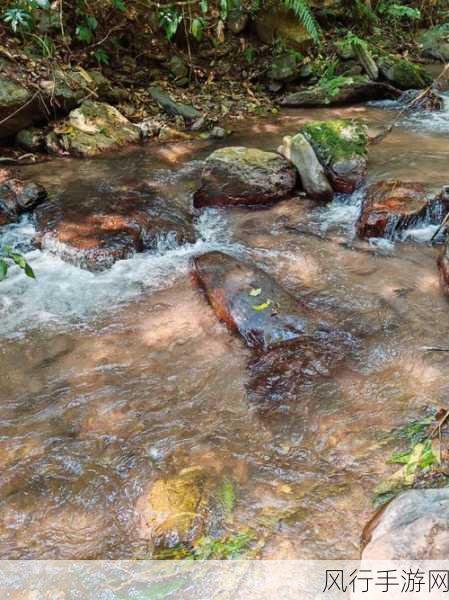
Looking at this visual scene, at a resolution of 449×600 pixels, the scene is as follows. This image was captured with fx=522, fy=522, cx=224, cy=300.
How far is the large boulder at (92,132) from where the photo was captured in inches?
275

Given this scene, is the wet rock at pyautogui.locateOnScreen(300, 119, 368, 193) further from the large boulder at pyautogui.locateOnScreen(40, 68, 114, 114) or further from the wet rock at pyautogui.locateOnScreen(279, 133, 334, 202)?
the large boulder at pyautogui.locateOnScreen(40, 68, 114, 114)

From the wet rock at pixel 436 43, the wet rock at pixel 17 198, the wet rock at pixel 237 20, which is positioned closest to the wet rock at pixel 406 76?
the wet rock at pixel 436 43

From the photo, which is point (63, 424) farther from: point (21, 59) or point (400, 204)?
point (21, 59)

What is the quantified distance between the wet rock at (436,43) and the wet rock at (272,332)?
9.30 meters

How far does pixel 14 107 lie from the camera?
22.3 ft

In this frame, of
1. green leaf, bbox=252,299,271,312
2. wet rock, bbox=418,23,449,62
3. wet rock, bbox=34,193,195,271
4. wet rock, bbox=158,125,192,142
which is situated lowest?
wet rock, bbox=418,23,449,62

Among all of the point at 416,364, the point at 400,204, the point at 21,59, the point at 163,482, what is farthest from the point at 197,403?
the point at 21,59

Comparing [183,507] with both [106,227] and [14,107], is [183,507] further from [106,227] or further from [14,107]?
[14,107]

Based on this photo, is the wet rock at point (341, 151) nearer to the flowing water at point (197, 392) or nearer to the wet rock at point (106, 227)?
the flowing water at point (197, 392)

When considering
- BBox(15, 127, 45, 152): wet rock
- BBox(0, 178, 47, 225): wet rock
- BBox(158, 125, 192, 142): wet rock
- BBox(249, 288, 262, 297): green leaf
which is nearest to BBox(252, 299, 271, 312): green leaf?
BBox(249, 288, 262, 297): green leaf

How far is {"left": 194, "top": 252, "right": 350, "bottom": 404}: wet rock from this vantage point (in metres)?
3.27

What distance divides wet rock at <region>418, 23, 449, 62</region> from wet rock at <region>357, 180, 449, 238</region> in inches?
284

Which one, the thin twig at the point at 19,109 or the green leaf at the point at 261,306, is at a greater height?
the thin twig at the point at 19,109

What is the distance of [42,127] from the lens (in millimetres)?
7258
